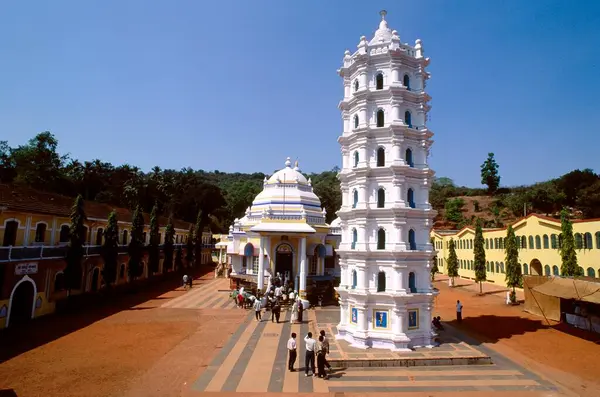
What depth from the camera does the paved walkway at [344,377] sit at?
13.1 m

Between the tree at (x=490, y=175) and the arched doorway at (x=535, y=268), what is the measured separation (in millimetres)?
64010

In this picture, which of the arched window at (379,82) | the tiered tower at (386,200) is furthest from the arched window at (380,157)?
the arched window at (379,82)

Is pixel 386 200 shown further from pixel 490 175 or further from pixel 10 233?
pixel 490 175

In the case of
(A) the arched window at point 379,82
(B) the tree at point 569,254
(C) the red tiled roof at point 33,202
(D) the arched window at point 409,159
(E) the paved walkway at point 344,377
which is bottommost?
(E) the paved walkway at point 344,377

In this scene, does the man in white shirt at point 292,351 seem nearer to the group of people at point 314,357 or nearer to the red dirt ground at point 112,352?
the group of people at point 314,357

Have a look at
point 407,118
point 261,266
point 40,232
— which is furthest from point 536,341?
point 40,232

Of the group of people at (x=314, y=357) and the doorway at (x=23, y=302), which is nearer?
the group of people at (x=314, y=357)

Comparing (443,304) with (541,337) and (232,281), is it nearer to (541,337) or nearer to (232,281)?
(541,337)

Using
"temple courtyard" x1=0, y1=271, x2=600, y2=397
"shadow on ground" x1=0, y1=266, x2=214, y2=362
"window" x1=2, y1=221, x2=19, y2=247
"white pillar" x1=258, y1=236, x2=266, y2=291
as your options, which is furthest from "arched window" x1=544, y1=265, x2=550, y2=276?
"window" x1=2, y1=221, x2=19, y2=247

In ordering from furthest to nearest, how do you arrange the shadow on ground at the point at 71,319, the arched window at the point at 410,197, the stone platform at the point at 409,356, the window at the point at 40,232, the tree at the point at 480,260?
1. the tree at the point at 480,260
2. the window at the point at 40,232
3. the arched window at the point at 410,197
4. the shadow on ground at the point at 71,319
5. the stone platform at the point at 409,356

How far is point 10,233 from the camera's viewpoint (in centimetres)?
2092

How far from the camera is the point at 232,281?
1426 inches

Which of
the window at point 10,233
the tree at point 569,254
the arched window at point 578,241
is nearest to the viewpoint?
the window at point 10,233

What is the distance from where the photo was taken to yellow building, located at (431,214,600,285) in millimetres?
27984
